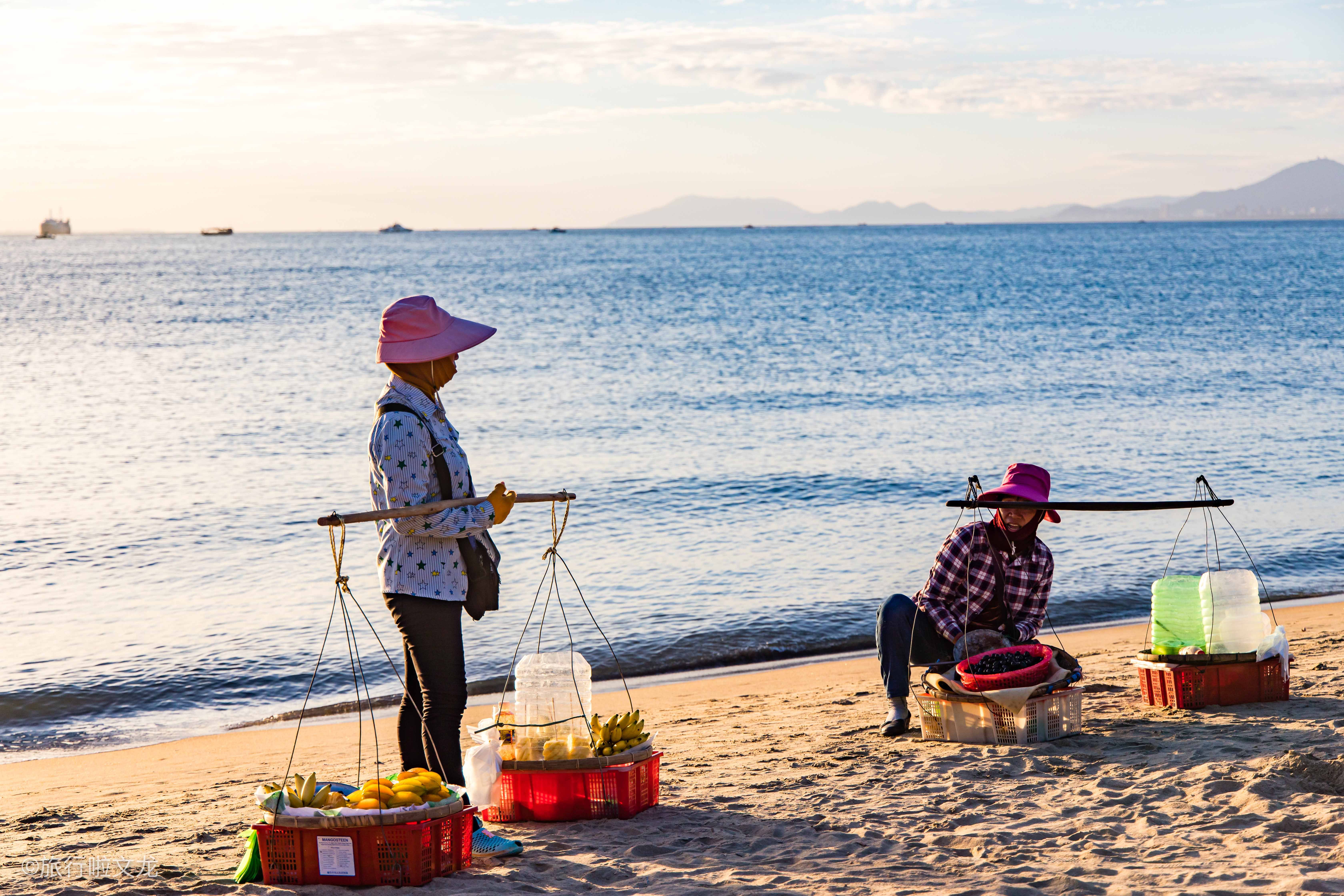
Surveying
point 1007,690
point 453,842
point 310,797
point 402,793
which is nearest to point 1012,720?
point 1007,690

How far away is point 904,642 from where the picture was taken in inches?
212

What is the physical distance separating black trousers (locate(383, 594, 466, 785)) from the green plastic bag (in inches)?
21.6

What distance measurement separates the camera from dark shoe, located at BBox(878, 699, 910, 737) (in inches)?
213

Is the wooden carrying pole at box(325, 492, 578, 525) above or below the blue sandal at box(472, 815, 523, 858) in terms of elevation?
above

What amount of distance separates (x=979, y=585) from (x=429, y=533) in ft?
9.01

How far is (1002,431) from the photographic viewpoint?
17.2m

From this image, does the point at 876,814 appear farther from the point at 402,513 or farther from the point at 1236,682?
the point at 1236,682

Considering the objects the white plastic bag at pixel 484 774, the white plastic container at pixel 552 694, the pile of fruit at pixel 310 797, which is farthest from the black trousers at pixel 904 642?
the pile of fruit at pixel 310 797

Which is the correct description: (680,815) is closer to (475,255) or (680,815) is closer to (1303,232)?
(475,255)

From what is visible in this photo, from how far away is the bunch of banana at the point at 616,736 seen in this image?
4.37m

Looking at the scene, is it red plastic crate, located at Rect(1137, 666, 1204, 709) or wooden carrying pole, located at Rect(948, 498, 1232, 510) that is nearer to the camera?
wooden carrying pole, located at Rect(948, 498, 1232, 510)

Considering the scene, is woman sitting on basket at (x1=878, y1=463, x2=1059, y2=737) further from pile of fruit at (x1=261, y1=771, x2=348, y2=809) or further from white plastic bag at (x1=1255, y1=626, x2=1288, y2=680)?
pile of fruit at (x1=261, y1=771, x2=348, y2=809)

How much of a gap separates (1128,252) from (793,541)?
79334mm

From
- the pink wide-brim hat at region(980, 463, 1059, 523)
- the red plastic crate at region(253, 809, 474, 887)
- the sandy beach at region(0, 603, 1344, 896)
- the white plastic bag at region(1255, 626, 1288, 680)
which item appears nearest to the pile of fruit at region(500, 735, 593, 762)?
the sandy beach at region(0, 603, 1344, 896)
